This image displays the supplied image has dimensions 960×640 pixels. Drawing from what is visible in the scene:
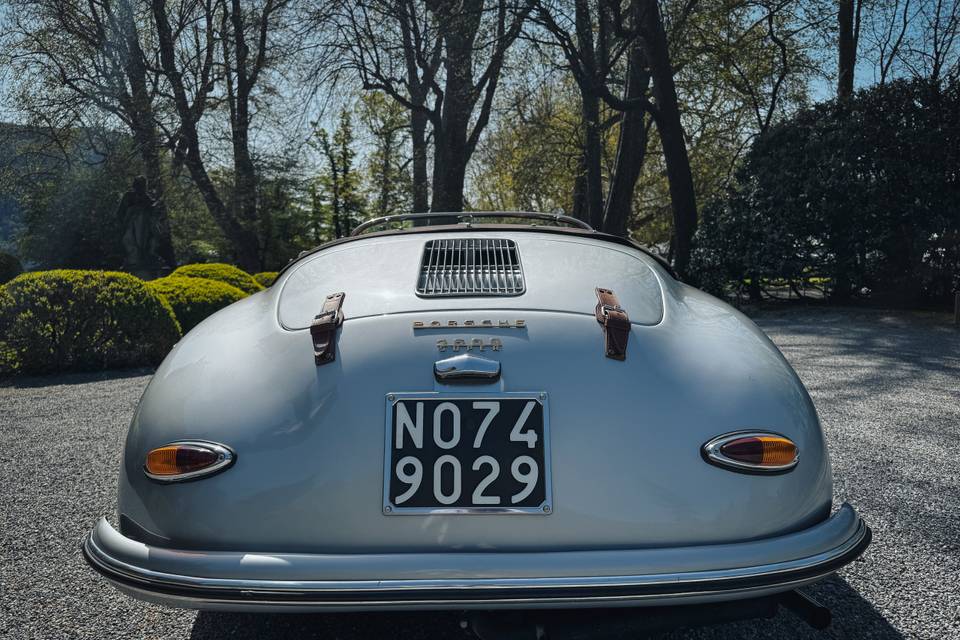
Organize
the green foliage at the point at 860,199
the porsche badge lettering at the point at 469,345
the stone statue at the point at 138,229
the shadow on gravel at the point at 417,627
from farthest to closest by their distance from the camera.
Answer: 1. the stone statue at the point at 138,229
2. the green foliage at the point at 860,199
3. the shadow on gravel at the point at 417,627
4. the porsche badge lettering at the point at 469,345

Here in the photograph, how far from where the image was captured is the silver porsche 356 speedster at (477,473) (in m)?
1.50

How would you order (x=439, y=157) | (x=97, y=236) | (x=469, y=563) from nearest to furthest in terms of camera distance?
(x=469, y=563), (x=439, y=157), (x=97, y=236)

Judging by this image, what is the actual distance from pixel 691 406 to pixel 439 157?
16227 mm

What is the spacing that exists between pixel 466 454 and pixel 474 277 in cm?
64

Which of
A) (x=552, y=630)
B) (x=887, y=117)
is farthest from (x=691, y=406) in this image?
(x=887, y=117)

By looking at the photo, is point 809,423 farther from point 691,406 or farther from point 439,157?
point 439,157

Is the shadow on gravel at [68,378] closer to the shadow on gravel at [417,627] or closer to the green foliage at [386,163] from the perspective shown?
the shadow on gravel at [417,627]

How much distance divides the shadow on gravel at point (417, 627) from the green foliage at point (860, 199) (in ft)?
31.3

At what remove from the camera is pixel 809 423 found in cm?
178

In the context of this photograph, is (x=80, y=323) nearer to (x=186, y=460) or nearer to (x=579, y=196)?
(x=186, y=460)

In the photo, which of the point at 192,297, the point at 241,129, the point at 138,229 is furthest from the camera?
the point at 241,129

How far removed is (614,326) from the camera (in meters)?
1.80

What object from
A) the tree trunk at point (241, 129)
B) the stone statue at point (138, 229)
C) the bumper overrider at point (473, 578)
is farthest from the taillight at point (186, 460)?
the tree trunk at point (241, 129)

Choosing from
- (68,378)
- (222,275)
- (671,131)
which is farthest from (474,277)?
(671,131)
